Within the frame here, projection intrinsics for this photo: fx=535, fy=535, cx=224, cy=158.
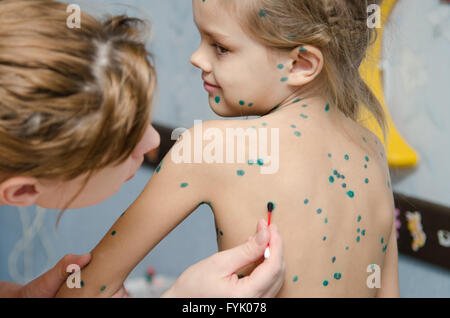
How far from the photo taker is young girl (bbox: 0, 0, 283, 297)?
68 centimetres

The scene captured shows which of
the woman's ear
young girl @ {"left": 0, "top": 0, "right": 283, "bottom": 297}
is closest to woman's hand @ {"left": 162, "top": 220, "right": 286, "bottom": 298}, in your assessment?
young girl @ {"left": 0, "top": 0, "right": 283, "bottom": 297}

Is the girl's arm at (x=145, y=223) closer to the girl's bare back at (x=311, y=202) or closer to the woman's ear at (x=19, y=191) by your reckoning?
the girl's bare back at (x=311, y=202)

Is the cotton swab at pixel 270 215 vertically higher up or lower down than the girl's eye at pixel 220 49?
lower down

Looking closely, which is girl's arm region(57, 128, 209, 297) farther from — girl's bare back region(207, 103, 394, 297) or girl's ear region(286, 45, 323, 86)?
girl's ear region(286, 45, 323, 86)

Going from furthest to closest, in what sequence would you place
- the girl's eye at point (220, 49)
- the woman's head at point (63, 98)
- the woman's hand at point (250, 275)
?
the girl's eye at point (220, 49)
the woman's hand at point (250, 275)
the woman's head at point (63, 98)

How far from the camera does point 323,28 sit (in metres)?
0.89

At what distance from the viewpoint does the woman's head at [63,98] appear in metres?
0.68

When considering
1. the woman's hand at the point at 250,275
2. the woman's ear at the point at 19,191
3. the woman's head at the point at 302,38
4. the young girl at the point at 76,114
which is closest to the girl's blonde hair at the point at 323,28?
the woman's head at the point at 302,38

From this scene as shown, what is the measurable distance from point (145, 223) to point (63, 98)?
0.26 metres

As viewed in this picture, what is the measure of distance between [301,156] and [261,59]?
184 mm

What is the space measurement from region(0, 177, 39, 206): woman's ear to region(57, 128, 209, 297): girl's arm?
0.16 metres

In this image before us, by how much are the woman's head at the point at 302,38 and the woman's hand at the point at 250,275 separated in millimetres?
263
